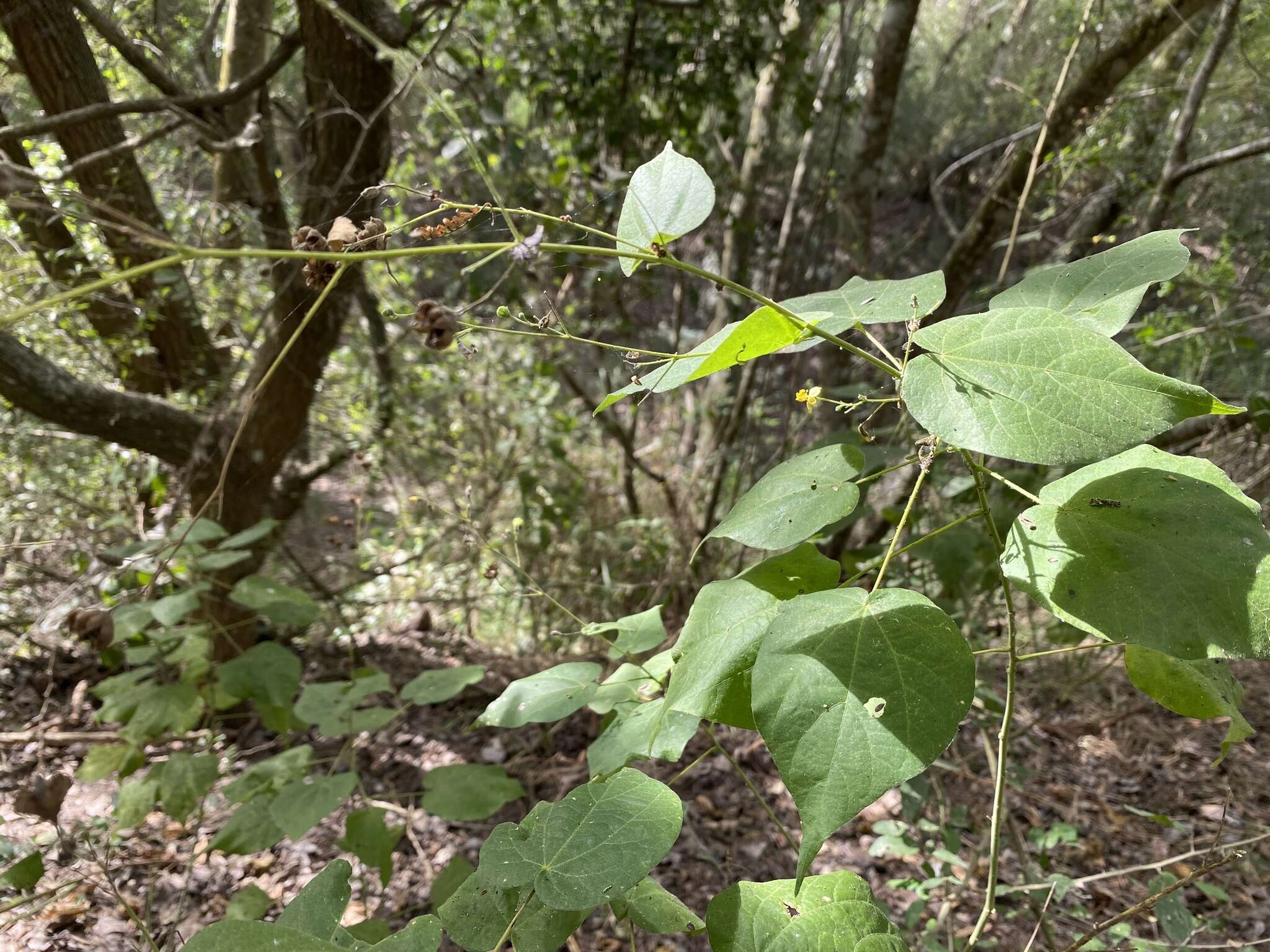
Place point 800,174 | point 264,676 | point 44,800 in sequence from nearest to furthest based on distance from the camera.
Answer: point 44,800, point 264,676, point 800,174

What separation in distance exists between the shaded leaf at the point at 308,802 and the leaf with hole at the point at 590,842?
0.79 metres

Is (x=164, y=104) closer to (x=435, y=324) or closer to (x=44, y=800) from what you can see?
(x=44, y=800)

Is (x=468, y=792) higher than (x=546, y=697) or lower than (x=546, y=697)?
lower

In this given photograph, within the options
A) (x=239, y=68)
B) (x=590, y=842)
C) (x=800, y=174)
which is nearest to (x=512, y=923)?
→ (x=590, y=842)

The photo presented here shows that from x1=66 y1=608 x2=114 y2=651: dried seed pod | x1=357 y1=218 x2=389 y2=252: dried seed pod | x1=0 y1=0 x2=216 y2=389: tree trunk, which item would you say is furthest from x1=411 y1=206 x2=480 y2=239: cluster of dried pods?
x1=0 y1=0 x2=216 y2=389: tree trunk

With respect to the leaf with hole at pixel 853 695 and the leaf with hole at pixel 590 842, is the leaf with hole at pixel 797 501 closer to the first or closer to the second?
the leaf with hole at pixel 853 695

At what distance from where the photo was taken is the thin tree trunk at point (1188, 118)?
2184 millimetres

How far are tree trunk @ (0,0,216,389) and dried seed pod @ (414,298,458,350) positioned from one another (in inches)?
61.6

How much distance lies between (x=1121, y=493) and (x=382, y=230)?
0.73 m

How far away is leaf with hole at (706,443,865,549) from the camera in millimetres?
626

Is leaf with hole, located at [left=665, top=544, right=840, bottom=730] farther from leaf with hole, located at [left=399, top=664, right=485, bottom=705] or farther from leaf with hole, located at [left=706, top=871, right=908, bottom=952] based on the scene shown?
leaf with hole, located at [left=399, top=664, right=485, bottom=705]

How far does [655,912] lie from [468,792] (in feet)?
2.88

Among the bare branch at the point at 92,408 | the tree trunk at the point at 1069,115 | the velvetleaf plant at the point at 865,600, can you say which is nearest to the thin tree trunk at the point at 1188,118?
the tree trunk at the point at 1069,115

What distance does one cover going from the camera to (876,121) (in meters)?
2.65
